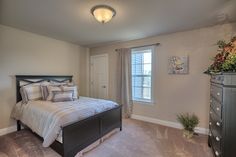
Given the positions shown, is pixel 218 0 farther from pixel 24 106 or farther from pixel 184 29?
pixel 24 106

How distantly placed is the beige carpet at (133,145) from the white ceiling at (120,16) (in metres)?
2.36

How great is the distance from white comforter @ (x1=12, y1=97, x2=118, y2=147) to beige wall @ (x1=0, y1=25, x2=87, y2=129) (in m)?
0.42

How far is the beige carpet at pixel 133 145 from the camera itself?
2.16 meters

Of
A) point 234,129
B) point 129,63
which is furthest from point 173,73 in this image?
point 234,129

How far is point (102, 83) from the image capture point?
464cm

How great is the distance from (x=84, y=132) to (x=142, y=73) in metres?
2.35

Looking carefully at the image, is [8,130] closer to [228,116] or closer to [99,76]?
[99,76]

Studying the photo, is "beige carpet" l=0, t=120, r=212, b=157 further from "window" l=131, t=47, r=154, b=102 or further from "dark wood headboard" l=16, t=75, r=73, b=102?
"window" l=131, t=47, r=154, b=102

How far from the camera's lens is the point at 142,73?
3863 mm

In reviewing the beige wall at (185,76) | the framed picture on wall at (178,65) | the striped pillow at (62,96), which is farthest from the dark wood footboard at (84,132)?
the framed picture on wall at (178,65)

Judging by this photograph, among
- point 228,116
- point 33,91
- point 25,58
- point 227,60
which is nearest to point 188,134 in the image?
point 228,116

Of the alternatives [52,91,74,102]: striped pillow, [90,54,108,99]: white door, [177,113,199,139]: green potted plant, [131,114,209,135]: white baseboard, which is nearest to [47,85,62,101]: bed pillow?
[52,91,74,102]: striped pillow

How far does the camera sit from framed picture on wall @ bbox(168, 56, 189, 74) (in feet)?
10.2

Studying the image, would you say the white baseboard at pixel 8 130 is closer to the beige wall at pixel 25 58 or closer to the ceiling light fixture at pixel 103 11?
the beige wall at pixel 25 58
